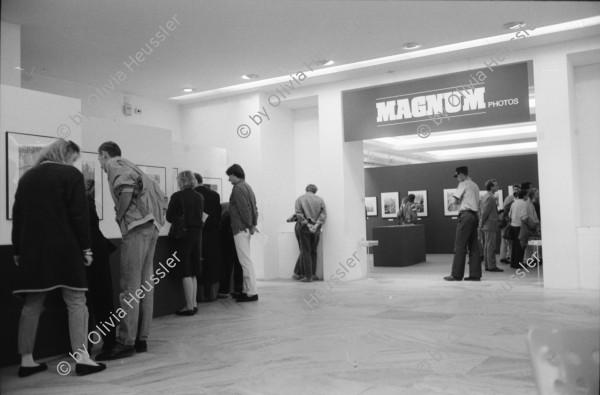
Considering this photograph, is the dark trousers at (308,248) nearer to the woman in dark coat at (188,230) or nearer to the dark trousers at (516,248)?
the woman in dark coat at (188,230)

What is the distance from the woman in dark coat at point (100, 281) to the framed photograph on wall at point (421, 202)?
38.5 feet

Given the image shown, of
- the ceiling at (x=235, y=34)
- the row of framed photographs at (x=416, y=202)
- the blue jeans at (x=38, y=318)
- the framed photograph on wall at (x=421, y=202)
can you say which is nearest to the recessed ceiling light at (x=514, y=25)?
the ceiling at (x=235, y=34)

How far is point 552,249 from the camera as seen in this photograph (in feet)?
24.9

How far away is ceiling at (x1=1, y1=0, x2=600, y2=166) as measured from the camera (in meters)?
5.96

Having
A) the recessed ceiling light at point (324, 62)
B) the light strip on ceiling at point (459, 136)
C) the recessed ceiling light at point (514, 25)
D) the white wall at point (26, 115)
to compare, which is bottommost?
the white wall at point (26, 115)

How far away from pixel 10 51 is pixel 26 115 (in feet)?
5.17

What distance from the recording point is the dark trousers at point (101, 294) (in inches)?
171

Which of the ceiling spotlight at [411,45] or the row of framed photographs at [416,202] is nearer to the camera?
the ceiling spotlight at [411,45]

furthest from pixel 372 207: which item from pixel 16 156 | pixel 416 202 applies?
pixel 16 156

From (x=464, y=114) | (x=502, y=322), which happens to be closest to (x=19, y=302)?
(x=502, y=322)

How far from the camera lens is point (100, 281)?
14.4 ft

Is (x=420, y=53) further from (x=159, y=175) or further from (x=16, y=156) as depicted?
(x=16, y=156)

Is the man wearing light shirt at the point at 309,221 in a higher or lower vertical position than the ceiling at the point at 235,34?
lower

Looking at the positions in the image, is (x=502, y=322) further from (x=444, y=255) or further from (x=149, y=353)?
(x=444, y=255)
